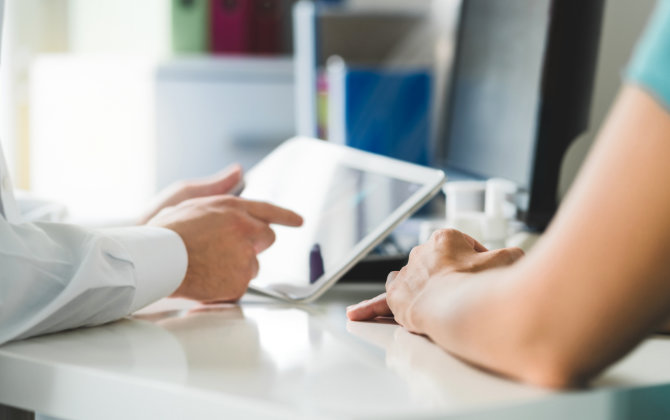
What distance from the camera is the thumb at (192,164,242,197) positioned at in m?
1.23

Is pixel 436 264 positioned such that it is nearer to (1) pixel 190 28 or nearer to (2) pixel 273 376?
(2) pixel 273 376

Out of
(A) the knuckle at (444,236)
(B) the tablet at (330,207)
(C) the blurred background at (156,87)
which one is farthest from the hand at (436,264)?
(C) the blurred background at (156,87)

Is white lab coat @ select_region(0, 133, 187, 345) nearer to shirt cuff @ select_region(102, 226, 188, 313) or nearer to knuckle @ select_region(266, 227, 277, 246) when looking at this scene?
shirt cuff @ select_region(102, 226, 188, 313)

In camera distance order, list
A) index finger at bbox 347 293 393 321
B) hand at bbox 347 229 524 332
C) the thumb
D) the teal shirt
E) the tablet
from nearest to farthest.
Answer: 1. the teal shirt
2. hand at bbox 347 229 524 332
3. index finger at bbox 347 293 393 321
4. the tablet
5. the thumb

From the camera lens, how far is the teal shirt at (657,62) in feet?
1.68

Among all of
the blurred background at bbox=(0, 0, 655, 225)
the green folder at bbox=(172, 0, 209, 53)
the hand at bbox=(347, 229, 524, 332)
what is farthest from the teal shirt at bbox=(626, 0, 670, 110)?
the green folder at bbox=(172, 0, 209, 53)

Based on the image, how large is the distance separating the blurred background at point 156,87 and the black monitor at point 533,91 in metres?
1.43

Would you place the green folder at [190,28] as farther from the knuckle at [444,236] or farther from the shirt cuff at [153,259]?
the knuckle at [444,236]

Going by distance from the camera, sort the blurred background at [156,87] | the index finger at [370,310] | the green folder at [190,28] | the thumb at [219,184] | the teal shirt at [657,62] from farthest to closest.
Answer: the green folder at [190,28] → the blurred background at [156,87] → the thumb at [219,184] → the index finger at [370,310] → the teal shirt at [657,62]

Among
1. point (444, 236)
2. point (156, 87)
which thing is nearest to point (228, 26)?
point (156, 87)

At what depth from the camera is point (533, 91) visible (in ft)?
4.33

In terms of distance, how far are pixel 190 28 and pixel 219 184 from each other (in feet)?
7.39

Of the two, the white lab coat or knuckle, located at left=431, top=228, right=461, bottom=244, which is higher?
knuckle, located at left=431, top=228, right=461, bottom=244

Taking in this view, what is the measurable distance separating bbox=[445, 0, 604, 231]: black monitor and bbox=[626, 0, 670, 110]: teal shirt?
741mm
